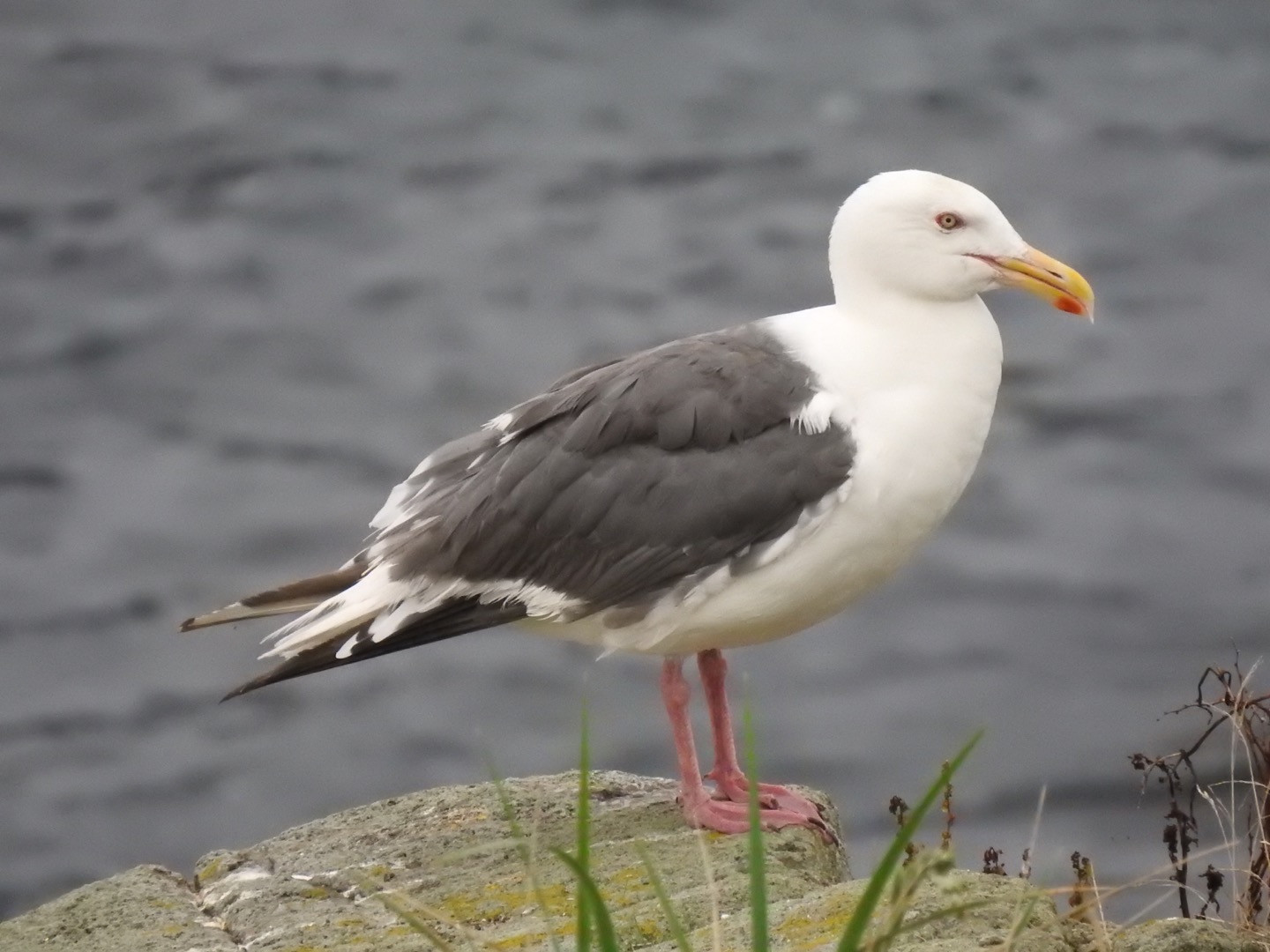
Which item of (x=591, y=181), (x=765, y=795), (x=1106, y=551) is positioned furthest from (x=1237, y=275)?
(x=765, y=795)

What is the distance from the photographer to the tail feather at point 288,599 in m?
6.48

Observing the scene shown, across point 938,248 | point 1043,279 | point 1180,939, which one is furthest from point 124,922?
point 1043,279

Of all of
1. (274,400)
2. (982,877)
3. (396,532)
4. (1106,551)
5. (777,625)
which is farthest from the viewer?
(274,400)

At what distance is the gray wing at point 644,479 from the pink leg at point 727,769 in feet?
2.01

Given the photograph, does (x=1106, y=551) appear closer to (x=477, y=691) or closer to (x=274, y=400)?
(x=477, y=691)

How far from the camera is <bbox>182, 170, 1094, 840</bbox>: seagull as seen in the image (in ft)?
19.5

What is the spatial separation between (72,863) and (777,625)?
778cm

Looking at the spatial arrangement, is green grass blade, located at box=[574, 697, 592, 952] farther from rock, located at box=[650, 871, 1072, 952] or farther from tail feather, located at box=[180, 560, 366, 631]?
tail feather, located at box=[180, 560, 366, 631]

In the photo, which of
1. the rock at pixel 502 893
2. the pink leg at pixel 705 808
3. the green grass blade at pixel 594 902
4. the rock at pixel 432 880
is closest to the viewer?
the green grass blade at pixel 594 902

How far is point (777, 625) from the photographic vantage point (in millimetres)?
6086

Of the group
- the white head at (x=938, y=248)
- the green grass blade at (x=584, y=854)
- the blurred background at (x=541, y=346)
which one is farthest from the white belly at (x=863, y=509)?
the blurred background at (x=541, y=346)

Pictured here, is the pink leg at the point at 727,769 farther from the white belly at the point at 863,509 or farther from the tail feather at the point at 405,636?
the tail feather at the point at 405,636

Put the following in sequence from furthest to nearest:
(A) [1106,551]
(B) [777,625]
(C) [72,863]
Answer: (A) [1106,551], (C) [72,863], (B) [777,625]

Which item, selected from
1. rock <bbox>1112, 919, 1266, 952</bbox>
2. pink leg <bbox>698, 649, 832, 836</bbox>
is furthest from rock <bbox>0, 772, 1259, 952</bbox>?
pink leg <bbox>698, 649, 832, 836</bbox>
